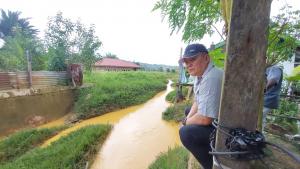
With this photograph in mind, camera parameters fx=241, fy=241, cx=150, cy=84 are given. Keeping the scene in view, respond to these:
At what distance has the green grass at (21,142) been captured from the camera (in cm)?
635

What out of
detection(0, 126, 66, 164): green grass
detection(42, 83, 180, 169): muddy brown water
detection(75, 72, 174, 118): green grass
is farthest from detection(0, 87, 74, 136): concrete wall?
detection(0, 126, 66, 164): green grass

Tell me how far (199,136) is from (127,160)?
400cm

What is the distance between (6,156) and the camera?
20.7 feet

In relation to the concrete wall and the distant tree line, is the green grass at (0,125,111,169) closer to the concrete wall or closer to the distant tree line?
the concrete wall

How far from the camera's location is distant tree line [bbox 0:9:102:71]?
10539 mm

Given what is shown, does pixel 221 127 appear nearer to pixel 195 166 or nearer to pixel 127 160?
pixel 195 166

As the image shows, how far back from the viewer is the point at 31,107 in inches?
349

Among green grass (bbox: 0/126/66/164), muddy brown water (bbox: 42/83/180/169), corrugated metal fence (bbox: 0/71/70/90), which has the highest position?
corrugated metal fence (bbox: 0/71/70/90)

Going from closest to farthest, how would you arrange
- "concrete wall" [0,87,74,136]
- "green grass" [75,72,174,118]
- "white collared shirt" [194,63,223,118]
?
"white collared shirt" [194,63,223,118] < "concrete wall" [0,87,74,136] < "green grass" [75,72,174,118]

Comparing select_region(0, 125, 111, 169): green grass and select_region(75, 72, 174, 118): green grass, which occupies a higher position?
select_region(75, 72, 174, 118): green grass

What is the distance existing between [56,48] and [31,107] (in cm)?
360

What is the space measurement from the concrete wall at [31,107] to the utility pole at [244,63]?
8400 mm

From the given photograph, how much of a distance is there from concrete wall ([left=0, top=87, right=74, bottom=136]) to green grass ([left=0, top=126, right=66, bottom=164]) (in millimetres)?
1120

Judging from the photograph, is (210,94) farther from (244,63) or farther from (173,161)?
(173,161)
